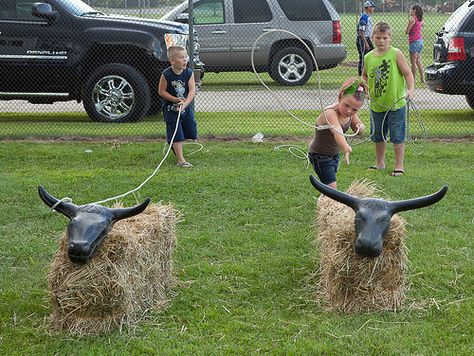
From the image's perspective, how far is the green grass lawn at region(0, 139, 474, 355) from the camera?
489 centimetres

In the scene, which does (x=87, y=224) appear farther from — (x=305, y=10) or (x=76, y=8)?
(x=305, y=10)

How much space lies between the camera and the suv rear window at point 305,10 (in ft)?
57.6

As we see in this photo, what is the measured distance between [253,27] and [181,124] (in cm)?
839

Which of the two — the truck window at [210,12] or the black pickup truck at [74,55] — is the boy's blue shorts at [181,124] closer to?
the black pickup truck at [74,55]

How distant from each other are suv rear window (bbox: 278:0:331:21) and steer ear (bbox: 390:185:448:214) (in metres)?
12.9

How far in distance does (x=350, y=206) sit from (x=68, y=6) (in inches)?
332

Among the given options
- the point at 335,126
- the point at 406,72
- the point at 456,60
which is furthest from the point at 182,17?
the point at 335,126

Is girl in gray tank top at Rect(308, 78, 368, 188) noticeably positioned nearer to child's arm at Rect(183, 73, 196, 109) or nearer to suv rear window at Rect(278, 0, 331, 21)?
child's arm at Rect(183, 73, 196, 109)

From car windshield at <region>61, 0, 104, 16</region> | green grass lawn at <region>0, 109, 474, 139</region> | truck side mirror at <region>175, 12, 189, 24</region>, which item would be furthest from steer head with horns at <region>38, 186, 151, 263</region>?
truck side mirror at <region>175, 12, 189, 24</region>

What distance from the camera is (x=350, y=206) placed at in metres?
5.27

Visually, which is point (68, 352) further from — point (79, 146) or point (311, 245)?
point (79, 146)

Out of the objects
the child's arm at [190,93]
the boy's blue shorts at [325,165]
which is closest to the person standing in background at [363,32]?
the child's arm at [190,93]

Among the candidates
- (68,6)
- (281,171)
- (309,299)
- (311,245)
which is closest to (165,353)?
(309,299)

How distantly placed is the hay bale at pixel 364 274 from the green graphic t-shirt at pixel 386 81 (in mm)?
3950
